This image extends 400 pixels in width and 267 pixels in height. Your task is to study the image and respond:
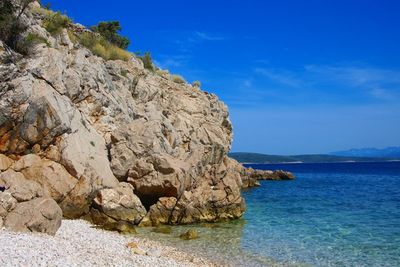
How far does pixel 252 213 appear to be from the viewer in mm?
35188

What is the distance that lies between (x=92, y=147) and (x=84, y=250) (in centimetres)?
→ 1230

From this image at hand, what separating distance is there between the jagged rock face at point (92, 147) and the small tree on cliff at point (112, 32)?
23.6 m

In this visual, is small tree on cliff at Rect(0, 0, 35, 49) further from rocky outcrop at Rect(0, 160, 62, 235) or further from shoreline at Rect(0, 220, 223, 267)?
shoreline at Rect(0, 220, 223, 267)

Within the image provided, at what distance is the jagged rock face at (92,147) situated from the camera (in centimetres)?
2486

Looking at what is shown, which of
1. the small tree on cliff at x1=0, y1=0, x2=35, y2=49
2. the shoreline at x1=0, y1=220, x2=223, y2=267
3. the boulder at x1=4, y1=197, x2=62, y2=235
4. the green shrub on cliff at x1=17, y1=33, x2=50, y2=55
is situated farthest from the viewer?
the small tree on cliff at x1=0, y1=0, x2=35, y2=49

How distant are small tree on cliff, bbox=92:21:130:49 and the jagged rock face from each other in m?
23.6

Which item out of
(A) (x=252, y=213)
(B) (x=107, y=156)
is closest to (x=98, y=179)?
(B) (x=107, y=156)

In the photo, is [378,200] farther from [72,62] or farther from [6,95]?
[6,95]

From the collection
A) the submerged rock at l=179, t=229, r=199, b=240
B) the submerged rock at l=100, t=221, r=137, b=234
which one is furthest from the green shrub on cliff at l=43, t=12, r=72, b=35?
the submerged rock at l=179, t=229, r=199, b=240

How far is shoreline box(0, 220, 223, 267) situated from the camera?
14.0 metres

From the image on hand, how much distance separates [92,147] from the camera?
28.1m

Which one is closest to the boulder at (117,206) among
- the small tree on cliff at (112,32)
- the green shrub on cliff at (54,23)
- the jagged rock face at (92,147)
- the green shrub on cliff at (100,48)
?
the jagged rock face at (92,147)

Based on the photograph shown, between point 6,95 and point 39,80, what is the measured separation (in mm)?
2679

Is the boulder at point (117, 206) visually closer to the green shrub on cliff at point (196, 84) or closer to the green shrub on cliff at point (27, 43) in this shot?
the green shrub on cliff at point (27, 43)
